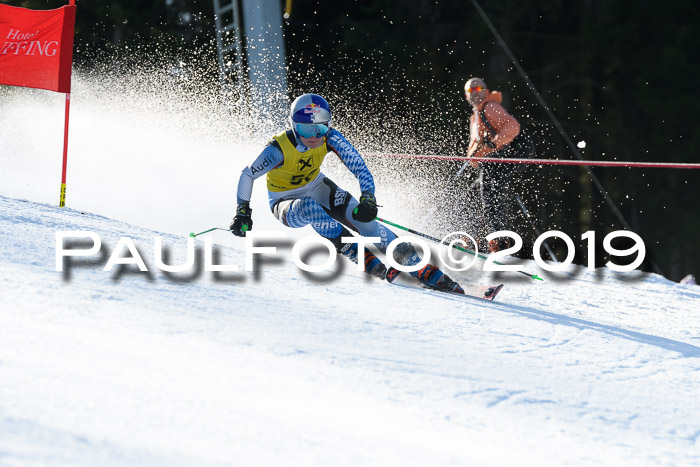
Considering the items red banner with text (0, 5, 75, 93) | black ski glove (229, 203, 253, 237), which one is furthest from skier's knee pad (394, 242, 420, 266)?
red banner with text (0, 5, 75, 93)

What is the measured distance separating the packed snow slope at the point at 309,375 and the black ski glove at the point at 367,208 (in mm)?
422

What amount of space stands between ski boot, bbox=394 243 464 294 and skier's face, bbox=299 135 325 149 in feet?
2.56

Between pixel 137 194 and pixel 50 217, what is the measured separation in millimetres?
2747

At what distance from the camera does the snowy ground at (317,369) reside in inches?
91.8

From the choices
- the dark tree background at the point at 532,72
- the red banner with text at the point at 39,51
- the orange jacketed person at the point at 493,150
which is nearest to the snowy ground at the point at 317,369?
the orange jacketed person at the point at 493,150

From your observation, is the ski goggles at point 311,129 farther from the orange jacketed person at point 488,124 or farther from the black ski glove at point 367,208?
the orange jacketed person at point 488,124

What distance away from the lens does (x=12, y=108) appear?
46.1 ft

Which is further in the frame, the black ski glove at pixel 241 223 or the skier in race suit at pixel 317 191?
the skier in race suit at pixel 317 191

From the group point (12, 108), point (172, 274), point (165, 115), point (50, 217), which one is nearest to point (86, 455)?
point (172, 274)

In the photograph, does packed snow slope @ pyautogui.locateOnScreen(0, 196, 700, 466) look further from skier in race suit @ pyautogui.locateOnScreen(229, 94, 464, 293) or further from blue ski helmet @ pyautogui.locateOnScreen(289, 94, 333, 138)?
blue ski helmet @ pyautogui.locateOnScreen(289, 94, 333, 138)

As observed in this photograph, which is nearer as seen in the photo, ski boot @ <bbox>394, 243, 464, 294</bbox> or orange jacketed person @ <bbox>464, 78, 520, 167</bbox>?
ski boot @ <bbox>394, 243, 464, 294</bbox>

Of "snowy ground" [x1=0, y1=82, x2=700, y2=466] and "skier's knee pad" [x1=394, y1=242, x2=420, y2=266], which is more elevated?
"skier's knee pad" [x1=394, y1=242, x2=420, y2=266]

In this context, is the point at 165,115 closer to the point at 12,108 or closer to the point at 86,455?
the point at 12,108

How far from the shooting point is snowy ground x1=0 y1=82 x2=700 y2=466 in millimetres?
2332
